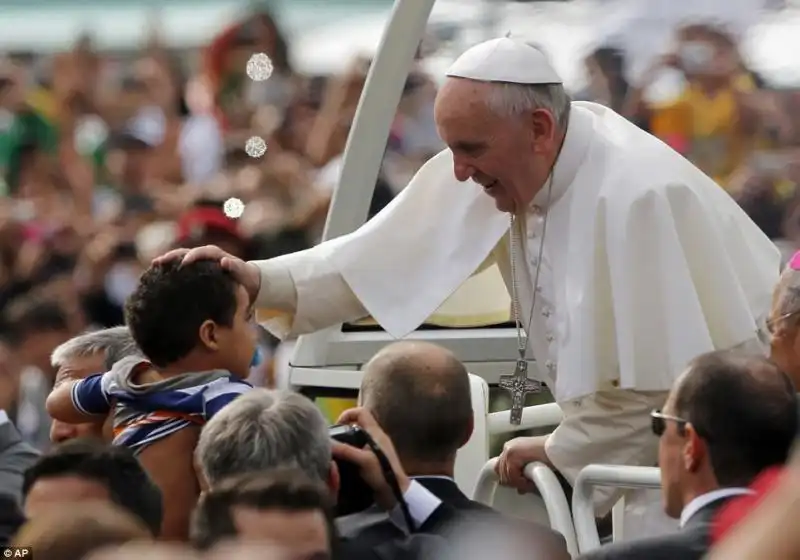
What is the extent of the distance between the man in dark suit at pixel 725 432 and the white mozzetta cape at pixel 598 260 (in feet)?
3.31

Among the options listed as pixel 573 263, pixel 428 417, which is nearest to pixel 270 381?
pixel 573 263

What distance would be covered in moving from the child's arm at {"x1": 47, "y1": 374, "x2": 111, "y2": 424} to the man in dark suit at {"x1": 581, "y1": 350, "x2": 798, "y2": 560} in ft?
4.01

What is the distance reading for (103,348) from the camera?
4.29 m

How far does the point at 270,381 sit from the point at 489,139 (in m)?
2.76

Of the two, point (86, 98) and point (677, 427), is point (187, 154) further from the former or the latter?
point (677, 427)

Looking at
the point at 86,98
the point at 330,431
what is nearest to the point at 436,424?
the point at 330,431

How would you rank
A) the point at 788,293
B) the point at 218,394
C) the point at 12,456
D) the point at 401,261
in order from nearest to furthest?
the point at 218,394 < the point at 788,293 < the point at 12,456 < the point at 401,261

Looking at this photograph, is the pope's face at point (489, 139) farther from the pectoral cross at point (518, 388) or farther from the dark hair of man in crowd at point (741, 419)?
the dark hair of man in crowd at point (741, 419)

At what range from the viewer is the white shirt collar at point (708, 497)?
3.04m

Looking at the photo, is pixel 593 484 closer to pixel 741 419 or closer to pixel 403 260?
pixel 741 419

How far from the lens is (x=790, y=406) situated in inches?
122

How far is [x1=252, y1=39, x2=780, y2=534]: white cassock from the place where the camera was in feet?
13.7

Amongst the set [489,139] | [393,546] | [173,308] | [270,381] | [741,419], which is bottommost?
[270,381]

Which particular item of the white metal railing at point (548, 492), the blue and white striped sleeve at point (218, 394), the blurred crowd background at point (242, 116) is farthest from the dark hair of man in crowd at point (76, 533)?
the blurred crowd background at point (242, 116)
